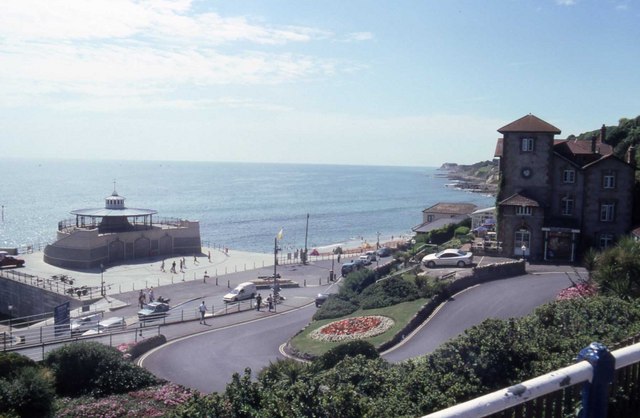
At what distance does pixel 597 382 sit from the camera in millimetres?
5758

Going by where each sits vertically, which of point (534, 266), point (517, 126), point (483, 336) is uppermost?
point (517, 126)

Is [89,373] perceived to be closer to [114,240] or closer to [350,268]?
[350,268]

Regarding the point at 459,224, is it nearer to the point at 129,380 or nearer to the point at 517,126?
the point at 517,126

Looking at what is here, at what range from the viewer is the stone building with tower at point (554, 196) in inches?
1626

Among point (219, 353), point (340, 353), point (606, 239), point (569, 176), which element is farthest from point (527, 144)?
point (340, 353)

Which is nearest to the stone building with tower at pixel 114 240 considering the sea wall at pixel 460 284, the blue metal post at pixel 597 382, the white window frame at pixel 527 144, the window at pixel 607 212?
the white window frame at pixel 527 144

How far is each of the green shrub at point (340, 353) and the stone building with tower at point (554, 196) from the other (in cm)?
2471

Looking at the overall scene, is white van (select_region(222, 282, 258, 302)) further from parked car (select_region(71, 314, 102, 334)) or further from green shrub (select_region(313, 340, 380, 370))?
green shrub (select_region(313, 340, 380, 370))

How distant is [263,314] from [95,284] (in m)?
24.4

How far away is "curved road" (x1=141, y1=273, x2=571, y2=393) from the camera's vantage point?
Answer: 2328 cm

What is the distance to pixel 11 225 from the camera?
12762cm

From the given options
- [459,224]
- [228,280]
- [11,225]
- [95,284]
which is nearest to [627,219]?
[459,224]

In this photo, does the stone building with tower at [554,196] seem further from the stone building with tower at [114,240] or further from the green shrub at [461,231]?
the stone building with tower at [114,240]

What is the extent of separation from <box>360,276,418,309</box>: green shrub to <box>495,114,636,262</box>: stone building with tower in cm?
1134
